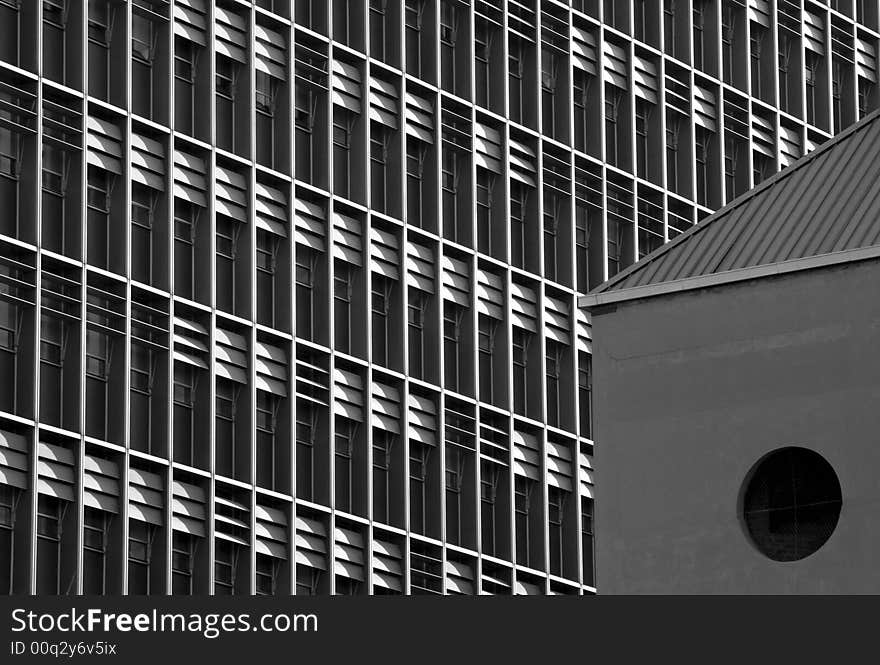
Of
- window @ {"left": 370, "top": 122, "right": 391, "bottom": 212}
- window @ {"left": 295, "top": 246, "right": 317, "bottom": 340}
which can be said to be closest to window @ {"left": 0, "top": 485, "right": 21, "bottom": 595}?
window @ {"left": 295, "top": 246, "right": 317, "bottom": 340}

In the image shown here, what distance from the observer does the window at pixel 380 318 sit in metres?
84.8

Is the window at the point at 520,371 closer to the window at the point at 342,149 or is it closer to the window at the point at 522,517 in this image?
the window at the point at 522,517

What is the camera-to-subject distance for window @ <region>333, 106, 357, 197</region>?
8425cm

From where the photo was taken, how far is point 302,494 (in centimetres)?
8131

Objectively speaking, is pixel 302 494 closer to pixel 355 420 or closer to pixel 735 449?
pixel 355 420

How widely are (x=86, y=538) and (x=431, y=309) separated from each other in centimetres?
1609

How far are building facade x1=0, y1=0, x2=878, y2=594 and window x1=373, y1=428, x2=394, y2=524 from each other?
0.13 metres

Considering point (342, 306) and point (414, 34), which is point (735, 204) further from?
point (414, 34)

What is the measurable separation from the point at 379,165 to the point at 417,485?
8846mm

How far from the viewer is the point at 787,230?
4744 cm

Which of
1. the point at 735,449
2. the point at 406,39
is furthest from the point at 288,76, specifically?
the point at 735,449

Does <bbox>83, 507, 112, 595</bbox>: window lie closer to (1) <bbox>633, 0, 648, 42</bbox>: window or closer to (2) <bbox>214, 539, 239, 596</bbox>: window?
(2) <bbox>214, 539, 239, 596</bbox>: window

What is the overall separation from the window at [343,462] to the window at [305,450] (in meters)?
0.78

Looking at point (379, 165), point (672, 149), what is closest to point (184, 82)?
point (379, 165)
